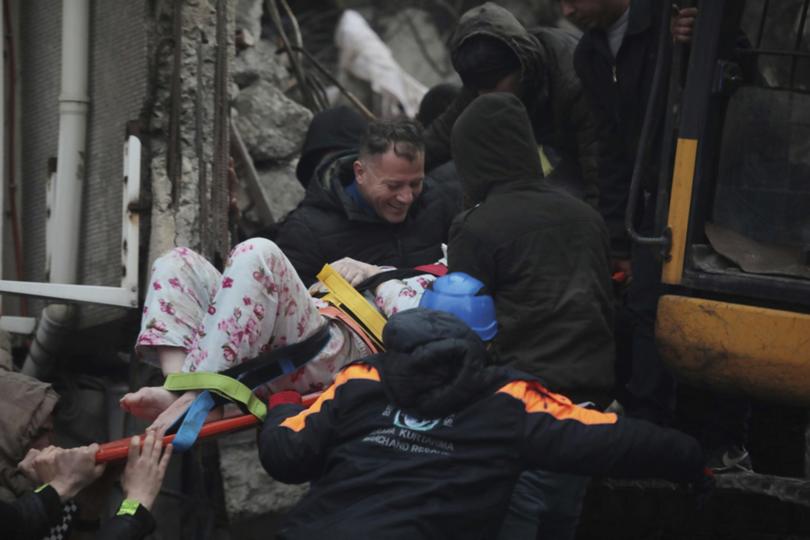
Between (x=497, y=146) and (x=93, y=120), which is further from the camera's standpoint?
(x=93, y=120)

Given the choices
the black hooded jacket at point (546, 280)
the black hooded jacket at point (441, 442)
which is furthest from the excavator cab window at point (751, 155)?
the black hooded jacket at point (441, 442)

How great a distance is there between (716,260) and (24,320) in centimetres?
270

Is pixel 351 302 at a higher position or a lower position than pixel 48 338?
higher

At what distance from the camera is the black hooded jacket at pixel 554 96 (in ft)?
16.2

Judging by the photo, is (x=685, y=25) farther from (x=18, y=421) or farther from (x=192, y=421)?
(x=18, y=421)

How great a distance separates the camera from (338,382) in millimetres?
3434

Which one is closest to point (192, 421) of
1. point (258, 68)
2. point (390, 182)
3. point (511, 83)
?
point (390, 182)

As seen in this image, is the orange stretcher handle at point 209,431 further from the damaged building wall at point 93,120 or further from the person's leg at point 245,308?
the damaged building wall at point 93,120

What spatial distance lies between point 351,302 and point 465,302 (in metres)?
0.68

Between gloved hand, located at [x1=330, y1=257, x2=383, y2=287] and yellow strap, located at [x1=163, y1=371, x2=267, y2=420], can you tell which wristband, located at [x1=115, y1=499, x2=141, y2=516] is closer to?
yellow strap, located at [x1=163, y1=371, x2=267, y2=420]

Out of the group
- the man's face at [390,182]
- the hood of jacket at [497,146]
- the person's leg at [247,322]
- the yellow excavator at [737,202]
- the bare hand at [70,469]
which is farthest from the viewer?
the man's face at [390,182]

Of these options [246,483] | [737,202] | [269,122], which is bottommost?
[246,483]

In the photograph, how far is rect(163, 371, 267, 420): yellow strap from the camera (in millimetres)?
3672

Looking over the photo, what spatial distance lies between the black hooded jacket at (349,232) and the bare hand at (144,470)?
1.22 meters
